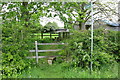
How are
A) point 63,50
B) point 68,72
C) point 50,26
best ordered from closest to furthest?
point 68,72 < point 63,50 < point 50,26

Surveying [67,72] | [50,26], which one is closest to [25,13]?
[50,26]

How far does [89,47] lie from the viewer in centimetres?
168

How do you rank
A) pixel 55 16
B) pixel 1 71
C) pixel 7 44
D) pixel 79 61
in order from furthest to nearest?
pixel 55 16
pixel 79 61
pixel 7 44
pixel 1 71

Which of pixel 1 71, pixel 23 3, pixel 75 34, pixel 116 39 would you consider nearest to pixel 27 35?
pixel 23 3

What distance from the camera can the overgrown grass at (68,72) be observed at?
1.54 metres

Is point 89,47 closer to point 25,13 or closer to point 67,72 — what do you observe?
point 67,72

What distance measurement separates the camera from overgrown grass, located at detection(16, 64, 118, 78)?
60.4 inches

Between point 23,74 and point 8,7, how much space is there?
3.02ft

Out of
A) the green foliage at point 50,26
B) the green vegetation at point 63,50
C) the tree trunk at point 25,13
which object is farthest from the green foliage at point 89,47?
the tree trunk at point 25,13

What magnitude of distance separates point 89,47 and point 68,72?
18.4 inches

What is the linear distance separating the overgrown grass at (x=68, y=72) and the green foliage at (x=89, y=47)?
84mm

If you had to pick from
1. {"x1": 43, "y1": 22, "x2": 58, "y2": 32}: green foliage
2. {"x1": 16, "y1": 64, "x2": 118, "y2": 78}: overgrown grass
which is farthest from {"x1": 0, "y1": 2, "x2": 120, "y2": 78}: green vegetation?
{"x1": 43, "y1": 22, "x2": 58, "y2": 32}: green foliage

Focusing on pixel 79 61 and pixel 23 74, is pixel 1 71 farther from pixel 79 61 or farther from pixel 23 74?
pixel 79 61

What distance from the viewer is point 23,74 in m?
1.55
